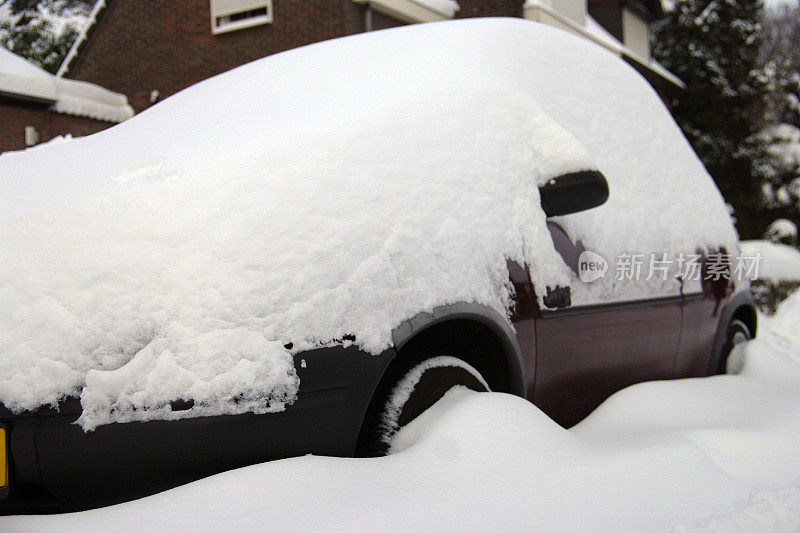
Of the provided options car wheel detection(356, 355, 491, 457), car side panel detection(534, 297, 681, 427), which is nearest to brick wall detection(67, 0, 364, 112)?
car side panel detection(534, 297, 681, 427)

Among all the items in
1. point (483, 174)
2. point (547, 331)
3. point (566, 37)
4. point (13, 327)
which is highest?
point (566, 37)

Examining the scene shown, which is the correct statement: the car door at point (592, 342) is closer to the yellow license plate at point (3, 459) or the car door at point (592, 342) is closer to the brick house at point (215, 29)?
the yellow license plate at point (3, 459)

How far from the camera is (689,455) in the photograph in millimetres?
2105

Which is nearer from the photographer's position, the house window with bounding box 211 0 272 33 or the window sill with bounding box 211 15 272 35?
the window sill with bounding box 211 15 272 35

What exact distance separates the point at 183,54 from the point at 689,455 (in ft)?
41.7

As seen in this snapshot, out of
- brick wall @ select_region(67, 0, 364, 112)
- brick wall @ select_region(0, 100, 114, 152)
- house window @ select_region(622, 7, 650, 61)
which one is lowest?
brick wall @ select_region(0, 100, 114, 152)

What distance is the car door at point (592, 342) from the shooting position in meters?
2.37

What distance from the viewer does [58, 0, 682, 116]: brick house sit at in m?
11.2

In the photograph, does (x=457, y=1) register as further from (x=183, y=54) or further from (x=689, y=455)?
(x=689, y=455)

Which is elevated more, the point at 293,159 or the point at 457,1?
the point at 457,1

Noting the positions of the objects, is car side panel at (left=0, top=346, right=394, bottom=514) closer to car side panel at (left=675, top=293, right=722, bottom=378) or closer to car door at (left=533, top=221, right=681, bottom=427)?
car door at (left=533, top=221, right=681, bottom=427)

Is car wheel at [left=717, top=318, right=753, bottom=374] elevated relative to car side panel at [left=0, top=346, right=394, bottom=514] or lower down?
lower down

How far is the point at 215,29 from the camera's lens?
40.2 feet

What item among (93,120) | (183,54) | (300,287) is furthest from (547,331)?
Answer: (183,54)
